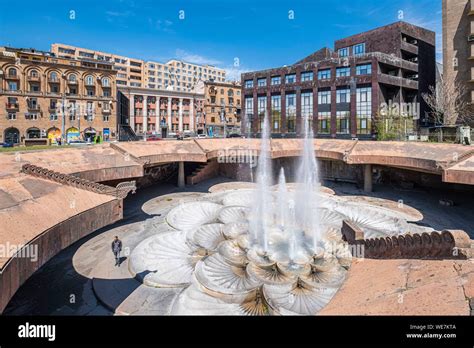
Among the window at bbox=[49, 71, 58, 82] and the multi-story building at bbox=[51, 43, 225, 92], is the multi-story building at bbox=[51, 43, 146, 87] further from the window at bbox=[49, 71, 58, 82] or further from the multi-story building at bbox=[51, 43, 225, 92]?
the window at bbox=[49, 71, 58, 82]

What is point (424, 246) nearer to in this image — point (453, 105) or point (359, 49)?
point (453, 105)

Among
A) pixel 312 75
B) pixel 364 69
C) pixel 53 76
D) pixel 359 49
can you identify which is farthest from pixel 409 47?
pixel 53 76

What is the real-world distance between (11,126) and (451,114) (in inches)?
2688

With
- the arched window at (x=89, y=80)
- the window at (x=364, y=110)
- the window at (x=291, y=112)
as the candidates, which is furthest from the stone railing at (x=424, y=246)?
the arched window at (x=89, y=80)

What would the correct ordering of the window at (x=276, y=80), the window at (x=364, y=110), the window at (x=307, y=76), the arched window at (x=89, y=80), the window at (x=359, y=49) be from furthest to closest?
the arched window at (x=89, y=80) → the window at (x=276, y=80) → the window at (x=359, y=49) → the window at (x=307, y=76) → the window at (x=364, y=110)

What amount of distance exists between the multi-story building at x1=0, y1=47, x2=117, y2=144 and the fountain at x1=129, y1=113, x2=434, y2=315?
42.1 meters

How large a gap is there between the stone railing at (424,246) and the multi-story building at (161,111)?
61701 millimetres

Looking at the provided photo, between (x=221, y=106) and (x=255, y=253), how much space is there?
68.7 meters

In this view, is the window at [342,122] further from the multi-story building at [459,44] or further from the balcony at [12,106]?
the balcony at [12,106]

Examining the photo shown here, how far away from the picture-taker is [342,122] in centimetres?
4653

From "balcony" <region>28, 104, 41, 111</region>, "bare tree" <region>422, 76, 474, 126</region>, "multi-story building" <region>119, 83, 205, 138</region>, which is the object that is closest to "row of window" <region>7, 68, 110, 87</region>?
"balcony" <region>28, 104, 41, 111</region>

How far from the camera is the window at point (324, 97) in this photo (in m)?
47.3

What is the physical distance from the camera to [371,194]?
997 inches
